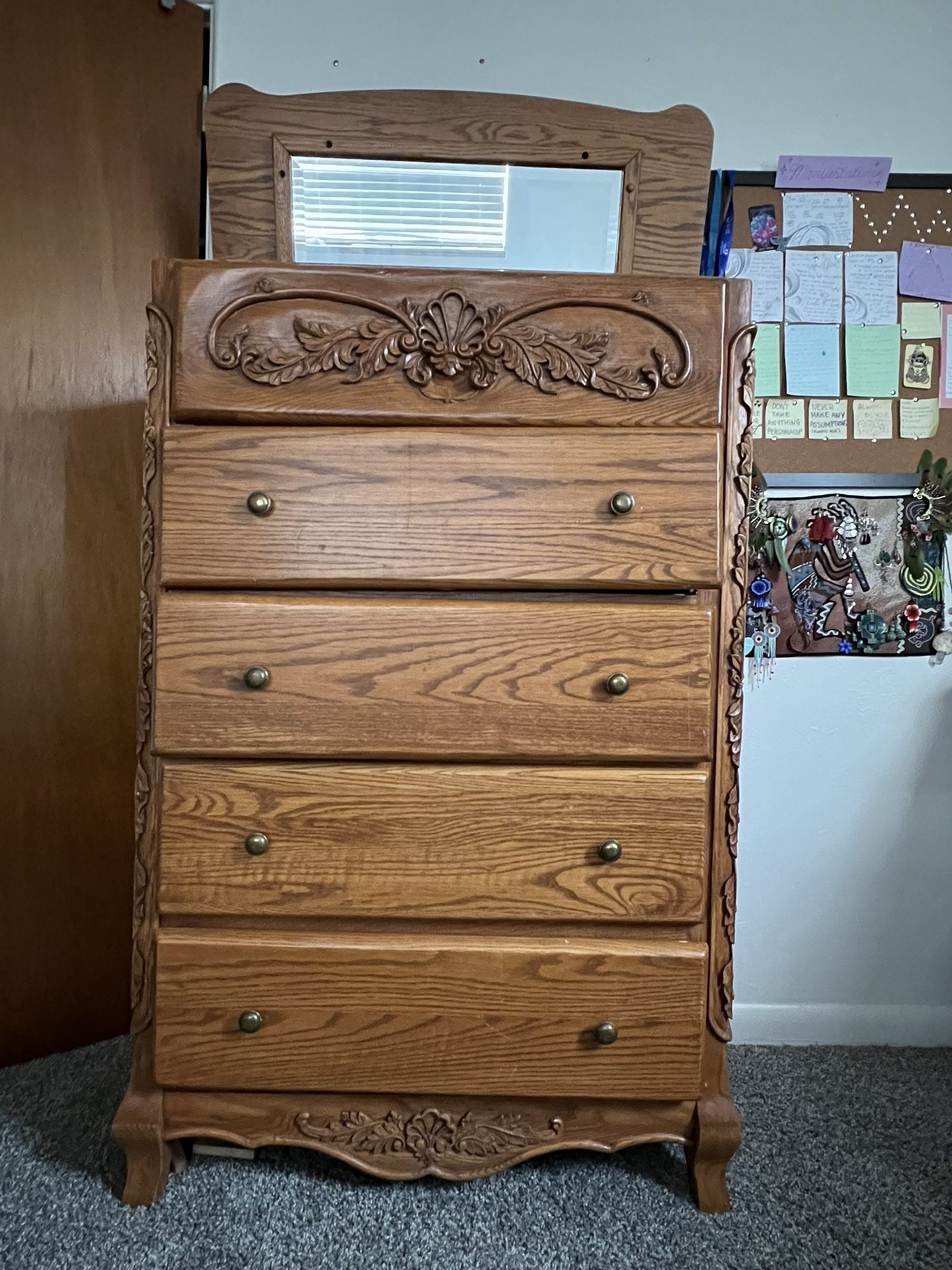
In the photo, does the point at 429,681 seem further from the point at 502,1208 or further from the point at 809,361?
the point at 809,361

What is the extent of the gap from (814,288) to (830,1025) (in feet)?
5.26

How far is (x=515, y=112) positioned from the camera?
1.59 m

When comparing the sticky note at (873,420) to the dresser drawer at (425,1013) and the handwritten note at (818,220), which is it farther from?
the dresser drawer at (425,1013)

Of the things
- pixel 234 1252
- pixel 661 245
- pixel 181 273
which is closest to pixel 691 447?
pixel 661 245

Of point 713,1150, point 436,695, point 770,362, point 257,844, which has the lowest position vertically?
point 713,1150

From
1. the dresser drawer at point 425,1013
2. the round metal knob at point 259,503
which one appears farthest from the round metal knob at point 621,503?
the dresser drawer at point 425,1013

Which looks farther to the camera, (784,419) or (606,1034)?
(784,419)

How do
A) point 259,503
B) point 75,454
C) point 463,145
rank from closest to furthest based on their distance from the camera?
point 259,503 < point 463,145 < point 75,454

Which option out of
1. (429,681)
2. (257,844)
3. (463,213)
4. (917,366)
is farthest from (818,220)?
(257,844)

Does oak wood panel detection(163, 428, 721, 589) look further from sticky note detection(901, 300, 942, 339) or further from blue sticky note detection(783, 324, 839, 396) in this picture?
sticky note detection(901, 300, 942, 339)

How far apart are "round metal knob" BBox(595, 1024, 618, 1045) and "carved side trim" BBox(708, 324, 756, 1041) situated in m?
0.16

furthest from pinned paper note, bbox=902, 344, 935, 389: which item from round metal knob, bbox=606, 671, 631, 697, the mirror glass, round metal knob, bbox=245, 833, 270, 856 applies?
round metal knob, bbox=245, 833, 270, 856

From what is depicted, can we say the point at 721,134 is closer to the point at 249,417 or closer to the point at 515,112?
the point at 515,112

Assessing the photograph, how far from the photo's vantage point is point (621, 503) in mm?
1254
